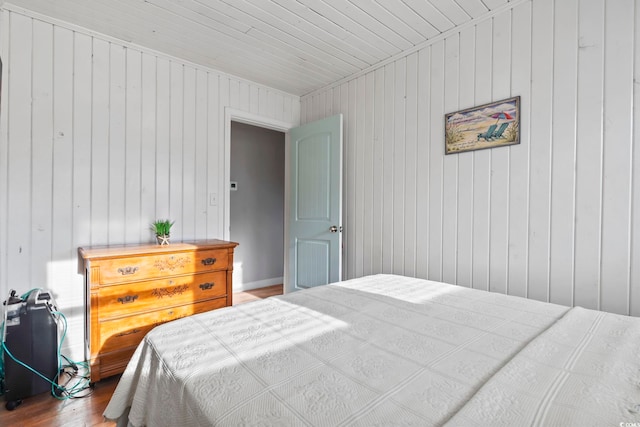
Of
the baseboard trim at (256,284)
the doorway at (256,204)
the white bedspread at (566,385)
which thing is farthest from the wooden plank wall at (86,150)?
the white bedspread at (566,385)

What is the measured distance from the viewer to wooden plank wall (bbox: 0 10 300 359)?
7.12ft

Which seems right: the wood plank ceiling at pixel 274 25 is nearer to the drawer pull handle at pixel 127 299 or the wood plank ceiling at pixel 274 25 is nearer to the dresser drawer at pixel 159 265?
the dresser drawer at pixel 159 265

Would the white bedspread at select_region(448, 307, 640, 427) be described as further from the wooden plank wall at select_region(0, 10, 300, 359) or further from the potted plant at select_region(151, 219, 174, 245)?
the wooden plank wall at select_region(0, 10, 300, 359)

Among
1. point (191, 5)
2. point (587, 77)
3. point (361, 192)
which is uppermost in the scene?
point (191, 5)

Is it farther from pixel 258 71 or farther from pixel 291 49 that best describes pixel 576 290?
pixel 258 71

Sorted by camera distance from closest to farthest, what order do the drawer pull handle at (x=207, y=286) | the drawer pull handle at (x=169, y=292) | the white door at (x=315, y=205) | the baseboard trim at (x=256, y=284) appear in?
the drawer pull handle at (x=169, y=292) → the drawer pull handle at (x=207, y=286) → the white door at (x=315, y=205) → the baseboard trim at (x=256, y=284)

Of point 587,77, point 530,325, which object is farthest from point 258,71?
point 530,325

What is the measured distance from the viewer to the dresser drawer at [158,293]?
6.72ft

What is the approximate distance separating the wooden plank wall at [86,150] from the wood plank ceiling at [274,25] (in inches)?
→ 8.1

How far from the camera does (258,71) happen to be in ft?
10.1

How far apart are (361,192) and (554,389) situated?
2398mm

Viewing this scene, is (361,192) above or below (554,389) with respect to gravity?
above

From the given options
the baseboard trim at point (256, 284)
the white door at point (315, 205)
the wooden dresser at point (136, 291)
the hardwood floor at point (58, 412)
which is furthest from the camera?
the baseboard trim at point (256, 284)

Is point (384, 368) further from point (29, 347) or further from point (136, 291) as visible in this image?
point (29, 347)
